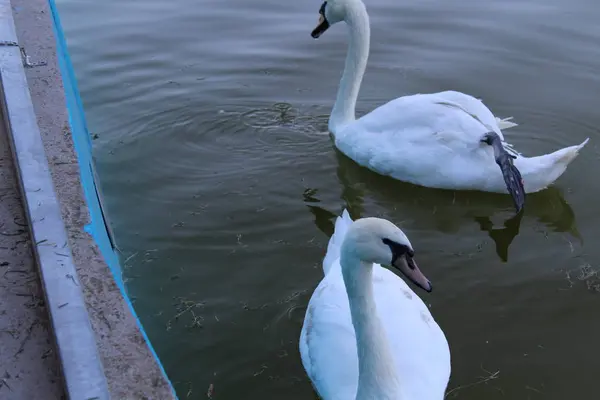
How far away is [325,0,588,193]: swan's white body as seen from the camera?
18.2 feet

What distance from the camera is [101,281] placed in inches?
124

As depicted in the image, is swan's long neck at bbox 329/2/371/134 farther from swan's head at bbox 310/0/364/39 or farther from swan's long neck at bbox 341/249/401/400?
swan's long neck at bbox 341/249/401/400

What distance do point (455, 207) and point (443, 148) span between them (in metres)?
0.50

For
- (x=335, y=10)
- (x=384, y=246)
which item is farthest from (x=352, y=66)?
(x=384, y=246)

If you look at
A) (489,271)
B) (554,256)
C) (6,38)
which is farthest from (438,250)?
(6,38)

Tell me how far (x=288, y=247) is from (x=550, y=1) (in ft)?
22.4

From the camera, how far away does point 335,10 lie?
6.75 metres

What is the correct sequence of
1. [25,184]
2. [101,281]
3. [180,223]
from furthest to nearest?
[180,223] → [25,184] → [101,281]

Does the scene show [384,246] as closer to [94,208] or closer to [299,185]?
[94,208]

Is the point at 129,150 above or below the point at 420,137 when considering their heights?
below

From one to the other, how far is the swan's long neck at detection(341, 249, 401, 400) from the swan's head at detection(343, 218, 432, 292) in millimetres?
88

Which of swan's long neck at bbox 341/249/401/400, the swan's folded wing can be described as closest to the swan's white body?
the swan's folded wing

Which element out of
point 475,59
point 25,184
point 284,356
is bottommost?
point 284,356

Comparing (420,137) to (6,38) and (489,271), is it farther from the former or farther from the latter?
(6,38)
